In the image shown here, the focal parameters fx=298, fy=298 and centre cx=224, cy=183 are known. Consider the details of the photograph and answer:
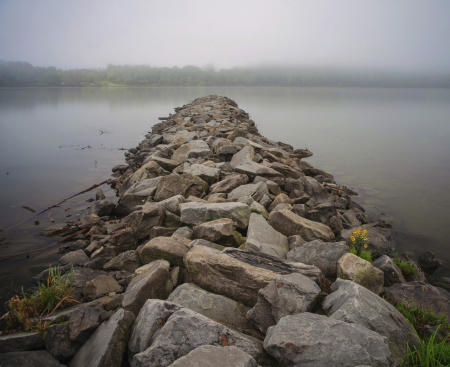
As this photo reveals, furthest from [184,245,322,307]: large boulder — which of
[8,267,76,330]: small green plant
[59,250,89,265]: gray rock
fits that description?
[59,250,89,265]: gray rock

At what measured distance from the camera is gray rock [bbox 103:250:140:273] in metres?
5.33

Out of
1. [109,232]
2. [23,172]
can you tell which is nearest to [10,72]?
[23,172]

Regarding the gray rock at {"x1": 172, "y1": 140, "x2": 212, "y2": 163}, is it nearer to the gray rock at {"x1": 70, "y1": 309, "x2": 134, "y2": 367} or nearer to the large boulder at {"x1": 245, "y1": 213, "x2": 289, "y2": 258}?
the large boulder at {"x1": 245, "y1": 213, "x2": 289, "y2": 258}

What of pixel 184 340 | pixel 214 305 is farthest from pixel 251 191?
pixel 184 340

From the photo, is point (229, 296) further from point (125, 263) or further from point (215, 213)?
point (125, 263)

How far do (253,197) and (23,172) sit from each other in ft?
49.3

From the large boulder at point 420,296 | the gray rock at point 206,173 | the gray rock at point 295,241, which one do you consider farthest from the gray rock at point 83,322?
the gray rock at point 206,173

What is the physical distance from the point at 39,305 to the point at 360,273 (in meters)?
4.59

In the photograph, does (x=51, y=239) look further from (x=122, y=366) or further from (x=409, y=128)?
(x=409, y=128)

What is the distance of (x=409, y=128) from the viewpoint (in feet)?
112

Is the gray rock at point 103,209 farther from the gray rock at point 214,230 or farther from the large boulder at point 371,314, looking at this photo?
the large boulder at point 371,314

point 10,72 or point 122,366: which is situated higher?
point 10,72

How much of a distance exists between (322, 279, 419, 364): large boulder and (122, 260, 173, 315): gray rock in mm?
2142

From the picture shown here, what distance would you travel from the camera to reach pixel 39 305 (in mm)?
4160
